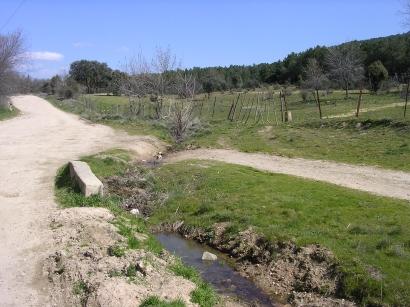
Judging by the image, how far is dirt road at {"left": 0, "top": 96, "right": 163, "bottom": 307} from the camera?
28.1ft

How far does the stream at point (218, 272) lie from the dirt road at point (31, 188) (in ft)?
10.1

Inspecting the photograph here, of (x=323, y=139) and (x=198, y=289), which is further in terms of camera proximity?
(x=323, y=139)

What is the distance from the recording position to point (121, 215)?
12.6 m

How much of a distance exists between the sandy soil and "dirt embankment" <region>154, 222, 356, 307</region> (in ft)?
14.7

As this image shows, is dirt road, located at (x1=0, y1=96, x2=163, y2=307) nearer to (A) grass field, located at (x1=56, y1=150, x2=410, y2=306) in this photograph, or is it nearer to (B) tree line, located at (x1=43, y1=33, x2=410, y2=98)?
(A) grass field, located at (x1=56, y1=150, x2=410, y2=306)

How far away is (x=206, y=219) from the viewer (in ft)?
44.7

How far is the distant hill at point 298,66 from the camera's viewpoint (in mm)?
71875

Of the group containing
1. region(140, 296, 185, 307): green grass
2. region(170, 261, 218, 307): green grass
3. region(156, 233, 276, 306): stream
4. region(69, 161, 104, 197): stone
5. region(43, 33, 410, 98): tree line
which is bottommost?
region(156, 233, 276, 306): stream

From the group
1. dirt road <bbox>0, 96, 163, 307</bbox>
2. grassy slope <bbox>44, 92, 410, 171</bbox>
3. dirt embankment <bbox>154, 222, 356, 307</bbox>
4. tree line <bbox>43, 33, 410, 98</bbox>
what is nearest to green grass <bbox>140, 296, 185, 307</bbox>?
dirt road <bbox>0, 96, 163, 307</bbox>

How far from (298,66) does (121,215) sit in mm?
88184

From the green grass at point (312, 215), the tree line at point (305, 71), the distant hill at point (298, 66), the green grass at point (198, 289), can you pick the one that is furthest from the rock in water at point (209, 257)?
the distant hill at point (298, 66)

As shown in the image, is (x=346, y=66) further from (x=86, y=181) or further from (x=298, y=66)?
(x=86, y=181)

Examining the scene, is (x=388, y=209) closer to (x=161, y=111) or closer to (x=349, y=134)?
(x=349, y=134)

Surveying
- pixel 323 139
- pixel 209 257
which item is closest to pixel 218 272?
pixel 209 257
